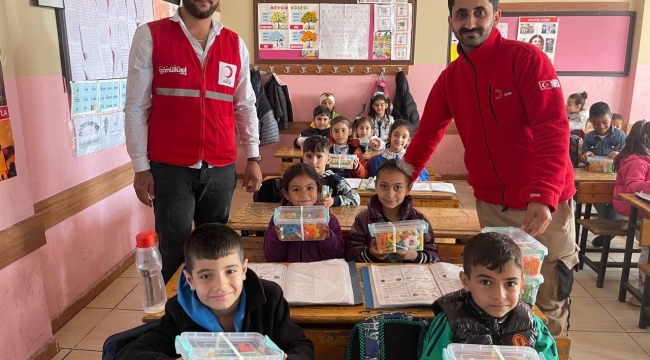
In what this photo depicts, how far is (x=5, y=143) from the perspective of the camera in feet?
6.93

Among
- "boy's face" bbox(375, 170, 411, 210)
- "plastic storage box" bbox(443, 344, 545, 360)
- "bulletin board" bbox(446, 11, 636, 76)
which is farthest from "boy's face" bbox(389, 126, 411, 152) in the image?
"plastic storage box" bbox(443, 344, 545, 360)

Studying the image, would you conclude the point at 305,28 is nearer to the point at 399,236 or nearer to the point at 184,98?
the point at 184,98

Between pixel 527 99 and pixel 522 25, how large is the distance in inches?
199

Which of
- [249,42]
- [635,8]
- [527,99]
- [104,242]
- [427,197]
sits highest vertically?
[635,8]

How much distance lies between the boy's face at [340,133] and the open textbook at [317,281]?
2.93 meters

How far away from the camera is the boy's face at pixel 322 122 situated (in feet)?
18.0

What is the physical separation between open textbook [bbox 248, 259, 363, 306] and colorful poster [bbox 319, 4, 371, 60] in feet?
15.5

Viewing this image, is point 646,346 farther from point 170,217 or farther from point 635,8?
point 635,8

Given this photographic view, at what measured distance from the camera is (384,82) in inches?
246

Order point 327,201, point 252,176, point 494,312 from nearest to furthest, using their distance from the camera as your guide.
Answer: point 494,312 < point 252,176 < point 327,201

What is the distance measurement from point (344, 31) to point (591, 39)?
3095 mm

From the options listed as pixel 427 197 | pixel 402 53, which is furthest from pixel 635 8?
pixel 427 197

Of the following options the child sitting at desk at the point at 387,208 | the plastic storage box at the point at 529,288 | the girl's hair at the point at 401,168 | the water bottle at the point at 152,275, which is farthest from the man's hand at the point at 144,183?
the plastic storage box at the point at 529,288

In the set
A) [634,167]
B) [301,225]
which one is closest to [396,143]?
[634,167]
